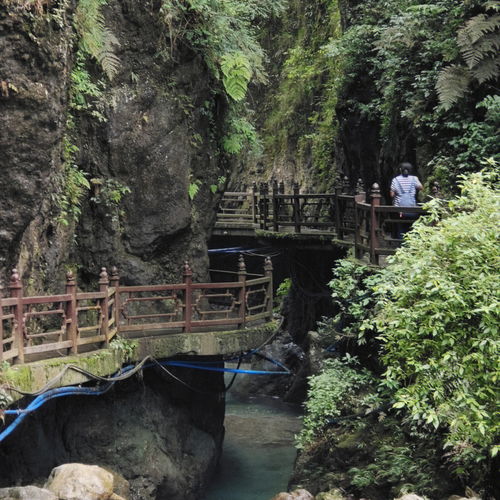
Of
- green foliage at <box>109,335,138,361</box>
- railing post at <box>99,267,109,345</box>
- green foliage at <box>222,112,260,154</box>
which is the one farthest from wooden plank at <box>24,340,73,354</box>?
green foliage at <box>222,112,260,154</box>

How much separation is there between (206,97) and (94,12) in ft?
13.3

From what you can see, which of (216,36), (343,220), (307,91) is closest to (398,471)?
(343,220)

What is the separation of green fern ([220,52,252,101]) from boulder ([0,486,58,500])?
9549 millimetres

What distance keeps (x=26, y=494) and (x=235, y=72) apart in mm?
9953

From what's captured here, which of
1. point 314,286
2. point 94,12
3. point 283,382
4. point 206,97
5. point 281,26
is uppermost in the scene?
point 281,26

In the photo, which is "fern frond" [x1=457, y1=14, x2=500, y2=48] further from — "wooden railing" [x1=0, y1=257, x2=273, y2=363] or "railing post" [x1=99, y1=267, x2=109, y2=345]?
"railing post" [x1=99, y1=267, x2=109, y2=345]

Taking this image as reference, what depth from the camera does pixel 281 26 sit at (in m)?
32.4

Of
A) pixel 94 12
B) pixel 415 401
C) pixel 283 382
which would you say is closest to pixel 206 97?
pixel 94 12

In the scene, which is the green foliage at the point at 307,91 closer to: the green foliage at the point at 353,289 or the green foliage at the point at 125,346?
the green foliage at the point at 353,289

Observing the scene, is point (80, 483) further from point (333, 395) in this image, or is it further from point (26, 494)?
point (333, 395)

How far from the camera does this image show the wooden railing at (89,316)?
9992 mm

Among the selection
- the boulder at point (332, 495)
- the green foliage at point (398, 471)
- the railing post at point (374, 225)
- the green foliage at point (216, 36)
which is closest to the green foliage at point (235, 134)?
the green foliage at point (216, 36)

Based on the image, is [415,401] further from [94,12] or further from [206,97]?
[206,97]

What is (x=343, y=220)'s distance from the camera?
1797cm
